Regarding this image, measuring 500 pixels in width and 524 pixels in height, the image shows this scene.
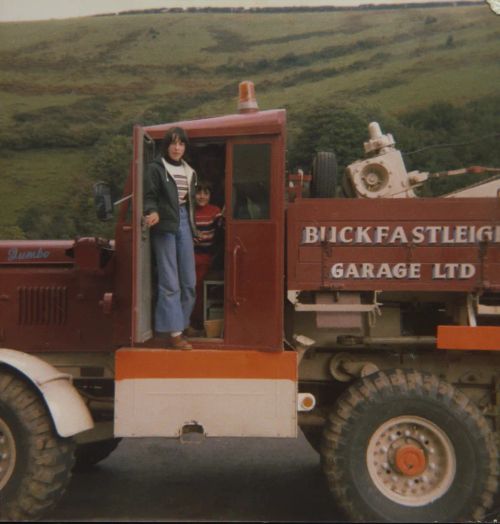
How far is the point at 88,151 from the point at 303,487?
14.4m

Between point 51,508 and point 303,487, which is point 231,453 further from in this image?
point 51,508

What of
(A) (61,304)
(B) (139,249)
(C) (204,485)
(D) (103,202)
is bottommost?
(C) (204,485)

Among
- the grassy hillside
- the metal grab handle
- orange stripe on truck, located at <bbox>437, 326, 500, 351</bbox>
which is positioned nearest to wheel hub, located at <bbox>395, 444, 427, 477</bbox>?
orange stripe on truck, located at <bbox>437, 326, 500, 351</bbox>

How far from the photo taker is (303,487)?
6.28 meters

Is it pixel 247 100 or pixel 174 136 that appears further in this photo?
pixel 247 100

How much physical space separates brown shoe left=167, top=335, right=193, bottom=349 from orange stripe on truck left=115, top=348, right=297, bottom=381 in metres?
0.03

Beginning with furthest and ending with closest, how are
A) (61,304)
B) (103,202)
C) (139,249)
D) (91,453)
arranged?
(91,453), (61,304), (103,202), (139,249)

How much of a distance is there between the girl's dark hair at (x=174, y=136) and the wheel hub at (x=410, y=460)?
2314 millimetres

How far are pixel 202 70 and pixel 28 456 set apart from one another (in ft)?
49.3

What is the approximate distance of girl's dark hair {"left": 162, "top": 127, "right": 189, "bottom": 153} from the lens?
490 cm

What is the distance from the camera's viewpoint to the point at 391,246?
503 centimetres

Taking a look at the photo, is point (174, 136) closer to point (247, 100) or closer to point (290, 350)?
point (247, 100)

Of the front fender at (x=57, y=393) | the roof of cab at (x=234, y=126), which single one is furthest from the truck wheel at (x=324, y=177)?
the front fender at (x=57, y=393)

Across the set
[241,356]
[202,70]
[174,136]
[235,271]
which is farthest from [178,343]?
[202,70]
